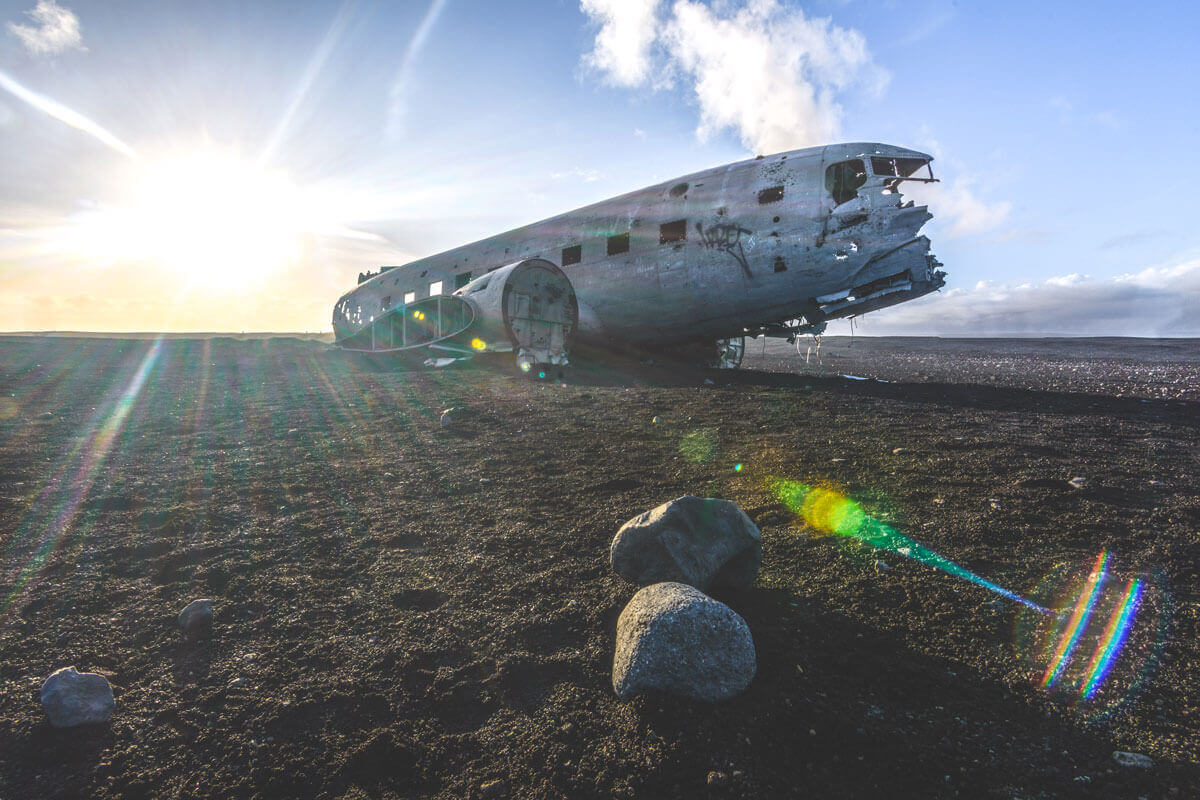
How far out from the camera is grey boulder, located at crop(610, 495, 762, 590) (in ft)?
8.04

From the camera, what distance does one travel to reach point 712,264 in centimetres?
1267

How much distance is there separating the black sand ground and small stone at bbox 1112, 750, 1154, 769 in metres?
0.03

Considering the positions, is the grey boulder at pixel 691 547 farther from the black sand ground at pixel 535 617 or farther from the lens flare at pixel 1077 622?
the lens flare at pixel 1077 622

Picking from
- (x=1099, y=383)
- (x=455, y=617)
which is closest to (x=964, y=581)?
(x=455, y=617)

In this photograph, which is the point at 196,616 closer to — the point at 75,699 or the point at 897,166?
the point at 75,699

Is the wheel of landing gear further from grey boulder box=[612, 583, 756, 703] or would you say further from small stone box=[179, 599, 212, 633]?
small stone box=[179, 599, 212, 633]

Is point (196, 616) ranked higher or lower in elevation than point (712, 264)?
lower

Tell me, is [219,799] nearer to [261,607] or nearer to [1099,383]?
[261,607]

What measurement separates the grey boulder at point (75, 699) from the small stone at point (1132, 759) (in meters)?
3.43

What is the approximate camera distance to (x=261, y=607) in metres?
2.53

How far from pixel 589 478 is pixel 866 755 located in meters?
3.07

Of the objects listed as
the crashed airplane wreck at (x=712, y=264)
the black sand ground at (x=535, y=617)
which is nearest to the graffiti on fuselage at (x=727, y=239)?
the crashed airplane wreck at (x=712, y=264)

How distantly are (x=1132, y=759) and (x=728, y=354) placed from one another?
15.8 m

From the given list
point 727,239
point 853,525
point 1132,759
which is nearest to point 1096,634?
point 1132,759
